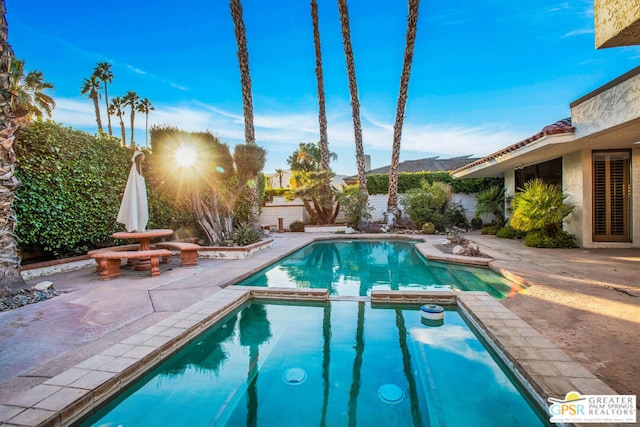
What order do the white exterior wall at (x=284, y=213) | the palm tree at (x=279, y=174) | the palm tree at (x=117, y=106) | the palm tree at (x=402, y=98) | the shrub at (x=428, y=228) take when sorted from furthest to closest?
1. the palm tree at (x=279, y=174)
2. the palm tree at (x=117, y=106)
3. the white exterior wall at (x=284, y=213)
4. the shrub at (x=428, y=228)
5. the palm tree at (x=402, y=98)

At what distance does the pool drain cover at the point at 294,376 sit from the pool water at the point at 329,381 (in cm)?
1

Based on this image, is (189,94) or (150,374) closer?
(150,374)

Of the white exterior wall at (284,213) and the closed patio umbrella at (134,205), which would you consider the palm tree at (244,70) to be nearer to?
the closed patio umbrella at (134,205)

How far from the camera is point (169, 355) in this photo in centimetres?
358

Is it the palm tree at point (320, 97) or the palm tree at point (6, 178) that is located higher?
the palm tree at point (320, 97)

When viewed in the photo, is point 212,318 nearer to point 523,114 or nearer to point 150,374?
point 150,374

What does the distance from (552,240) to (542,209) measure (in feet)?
3.92

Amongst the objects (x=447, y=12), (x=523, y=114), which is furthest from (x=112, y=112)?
(x=523, y=114)

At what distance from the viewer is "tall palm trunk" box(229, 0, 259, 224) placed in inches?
496

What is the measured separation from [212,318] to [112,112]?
4359 cm

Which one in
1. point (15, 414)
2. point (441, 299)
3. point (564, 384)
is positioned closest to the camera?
point (15, 414)

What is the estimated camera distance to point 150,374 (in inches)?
128

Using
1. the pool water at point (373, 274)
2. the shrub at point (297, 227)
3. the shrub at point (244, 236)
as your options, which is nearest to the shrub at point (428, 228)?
the pool water at point (373, 274)

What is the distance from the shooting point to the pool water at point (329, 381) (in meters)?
2.72
